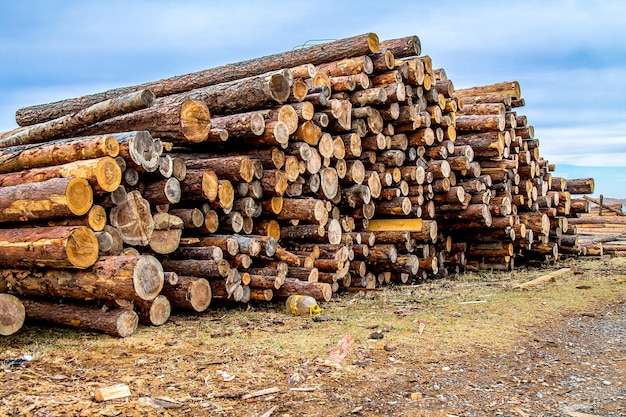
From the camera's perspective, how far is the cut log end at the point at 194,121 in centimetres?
759

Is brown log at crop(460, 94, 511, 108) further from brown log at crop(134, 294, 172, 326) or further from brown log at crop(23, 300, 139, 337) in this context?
brown log at crop(23, 300, 139, 337)

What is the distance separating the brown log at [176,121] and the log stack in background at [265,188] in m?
0.02

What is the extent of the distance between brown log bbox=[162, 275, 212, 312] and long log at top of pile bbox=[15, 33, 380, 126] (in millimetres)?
5135

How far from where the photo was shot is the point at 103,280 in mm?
6195

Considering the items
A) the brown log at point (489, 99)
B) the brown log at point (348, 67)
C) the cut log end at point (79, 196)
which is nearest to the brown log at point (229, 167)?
the cut log end at point (79, 196)

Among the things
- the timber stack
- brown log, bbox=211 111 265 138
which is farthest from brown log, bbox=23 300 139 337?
the timber stack

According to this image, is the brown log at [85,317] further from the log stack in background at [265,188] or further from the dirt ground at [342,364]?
the dirt ground at [342,364]

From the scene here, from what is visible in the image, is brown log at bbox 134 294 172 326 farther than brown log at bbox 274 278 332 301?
No

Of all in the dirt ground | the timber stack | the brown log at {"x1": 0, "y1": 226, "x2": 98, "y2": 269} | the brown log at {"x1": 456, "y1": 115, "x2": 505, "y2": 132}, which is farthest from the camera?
the timber stack

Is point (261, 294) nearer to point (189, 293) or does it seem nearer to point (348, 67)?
point (189, 293)

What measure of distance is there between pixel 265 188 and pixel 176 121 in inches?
65.4

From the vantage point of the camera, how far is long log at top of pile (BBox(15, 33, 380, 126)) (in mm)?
10047

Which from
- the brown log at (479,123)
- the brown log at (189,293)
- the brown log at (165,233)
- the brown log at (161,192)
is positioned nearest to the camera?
the brown log at (189,293)

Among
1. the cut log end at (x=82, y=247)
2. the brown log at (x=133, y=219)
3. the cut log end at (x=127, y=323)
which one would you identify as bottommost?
the cut log end at (x=127, y=323)
